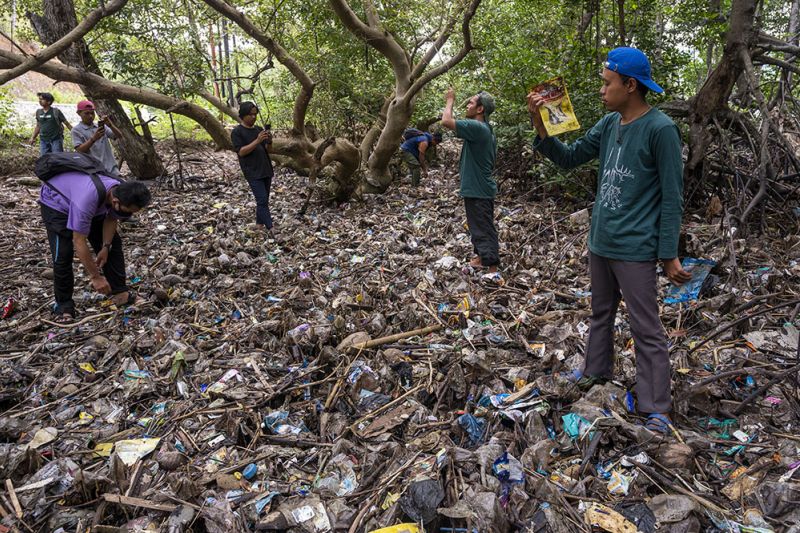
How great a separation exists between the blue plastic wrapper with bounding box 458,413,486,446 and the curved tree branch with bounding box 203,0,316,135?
234 inches

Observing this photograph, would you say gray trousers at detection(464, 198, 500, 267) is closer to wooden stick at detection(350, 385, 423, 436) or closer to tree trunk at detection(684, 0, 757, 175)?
wooden stick at detection(350, 385, 423, 436)

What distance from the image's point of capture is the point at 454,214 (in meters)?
6.94

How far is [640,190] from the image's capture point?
236cm

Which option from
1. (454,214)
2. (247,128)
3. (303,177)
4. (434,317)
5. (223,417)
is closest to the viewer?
(223,417)

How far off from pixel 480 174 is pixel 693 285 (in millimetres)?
2002

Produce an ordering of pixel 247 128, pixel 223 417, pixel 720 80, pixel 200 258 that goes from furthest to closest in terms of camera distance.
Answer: pixel 247 128
pixel 200 258
pixel 720 80
pixel 223 417

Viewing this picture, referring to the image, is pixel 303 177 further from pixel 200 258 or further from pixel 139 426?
pixel 139 426

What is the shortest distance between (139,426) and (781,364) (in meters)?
3.72

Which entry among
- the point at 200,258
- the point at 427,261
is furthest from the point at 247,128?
the point at 427,261

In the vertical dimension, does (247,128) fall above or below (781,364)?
above

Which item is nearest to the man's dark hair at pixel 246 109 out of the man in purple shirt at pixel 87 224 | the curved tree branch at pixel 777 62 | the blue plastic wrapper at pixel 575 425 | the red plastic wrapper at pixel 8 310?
the man in purple shirt at pixel 87 224

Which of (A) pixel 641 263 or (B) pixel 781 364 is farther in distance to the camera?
(B) pixel 781 364

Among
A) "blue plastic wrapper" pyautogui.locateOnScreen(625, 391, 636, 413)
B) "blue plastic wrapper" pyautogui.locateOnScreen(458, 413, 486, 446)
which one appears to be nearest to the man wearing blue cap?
"blue plastic wrapper" pyautogui.locateOnScreen(625, 391, 636, 413)

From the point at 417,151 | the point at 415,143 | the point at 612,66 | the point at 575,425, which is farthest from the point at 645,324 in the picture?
the point at 415,143
